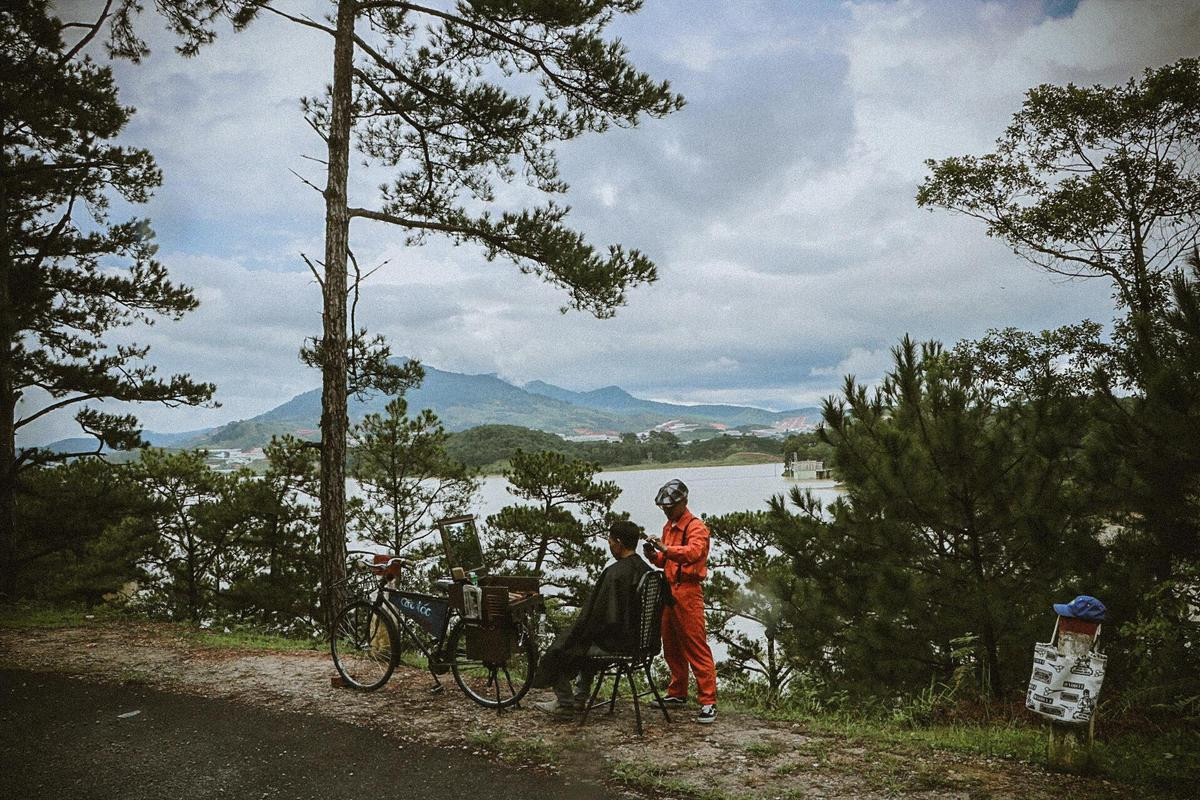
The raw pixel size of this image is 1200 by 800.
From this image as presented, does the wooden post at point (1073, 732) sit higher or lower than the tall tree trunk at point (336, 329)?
lower

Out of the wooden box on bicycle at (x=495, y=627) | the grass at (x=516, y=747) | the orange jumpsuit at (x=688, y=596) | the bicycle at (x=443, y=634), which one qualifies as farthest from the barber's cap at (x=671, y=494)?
the grass at (x=516, y=747)

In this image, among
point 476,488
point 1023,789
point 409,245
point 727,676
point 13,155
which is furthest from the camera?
point 476,488

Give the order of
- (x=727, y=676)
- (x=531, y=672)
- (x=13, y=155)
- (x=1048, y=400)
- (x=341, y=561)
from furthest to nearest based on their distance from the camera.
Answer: (x=727, y=676)
(x=13, y=155)
(x=341, y=561)
(x=1048, y=400)
(x=531, y=672)

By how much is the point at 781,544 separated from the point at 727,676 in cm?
647

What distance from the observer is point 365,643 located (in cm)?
568

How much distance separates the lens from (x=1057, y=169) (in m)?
13.8

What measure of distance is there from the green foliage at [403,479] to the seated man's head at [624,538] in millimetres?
10603

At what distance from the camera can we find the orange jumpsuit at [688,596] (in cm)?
497

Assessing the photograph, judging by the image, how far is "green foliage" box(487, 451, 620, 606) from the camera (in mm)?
14008

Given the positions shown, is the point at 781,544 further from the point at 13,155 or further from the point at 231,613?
the point at 13,155

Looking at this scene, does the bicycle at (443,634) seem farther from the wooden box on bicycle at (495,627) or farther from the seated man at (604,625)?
the seated man at (604,625)

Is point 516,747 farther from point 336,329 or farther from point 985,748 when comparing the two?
point 336,329

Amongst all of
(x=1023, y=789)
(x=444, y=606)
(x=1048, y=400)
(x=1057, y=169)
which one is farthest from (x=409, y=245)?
(x=1057, y=169)

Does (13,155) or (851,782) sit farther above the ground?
(13,155)
